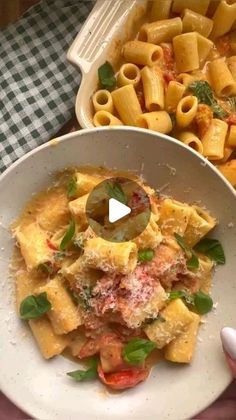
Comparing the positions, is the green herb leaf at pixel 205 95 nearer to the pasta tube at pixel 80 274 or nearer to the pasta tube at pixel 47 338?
the pasta tube at pixel 80 274

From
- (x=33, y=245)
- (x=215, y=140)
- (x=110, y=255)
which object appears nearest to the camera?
(x=110, y=255)

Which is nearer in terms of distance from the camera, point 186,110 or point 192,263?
point 192,263

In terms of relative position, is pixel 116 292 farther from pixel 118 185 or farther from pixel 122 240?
pixel 118 185

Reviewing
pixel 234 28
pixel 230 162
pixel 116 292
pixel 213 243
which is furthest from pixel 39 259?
pixel 234 28

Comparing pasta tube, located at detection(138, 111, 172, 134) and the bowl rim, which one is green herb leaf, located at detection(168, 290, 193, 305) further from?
pasta tube, located at detection(138, 111, 172, 134)

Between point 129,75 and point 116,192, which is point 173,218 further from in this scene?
point 129,75

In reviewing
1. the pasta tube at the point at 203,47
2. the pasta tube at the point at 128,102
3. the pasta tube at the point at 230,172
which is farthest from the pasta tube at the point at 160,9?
the pasta tube at the point at 230,172

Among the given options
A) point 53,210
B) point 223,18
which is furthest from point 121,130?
point 223,18

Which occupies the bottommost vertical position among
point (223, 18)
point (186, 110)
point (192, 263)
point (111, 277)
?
point (192, 263)
